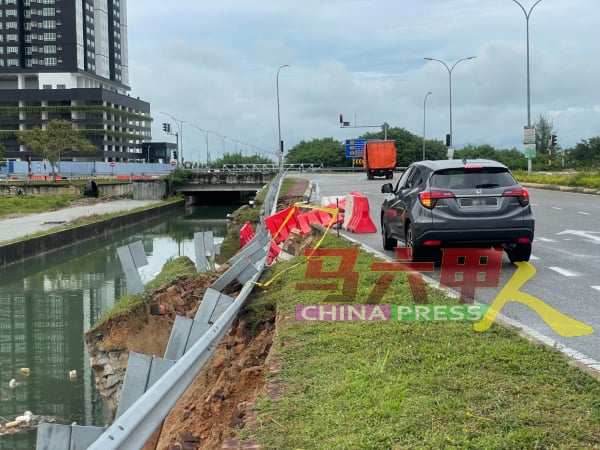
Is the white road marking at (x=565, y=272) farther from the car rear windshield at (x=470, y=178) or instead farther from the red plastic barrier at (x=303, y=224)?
the red plastic barrier at (x=303, y=224)

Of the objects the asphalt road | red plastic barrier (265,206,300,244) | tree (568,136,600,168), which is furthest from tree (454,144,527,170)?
red plastic barrier (265,206,300,244)

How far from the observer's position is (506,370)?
546 cm

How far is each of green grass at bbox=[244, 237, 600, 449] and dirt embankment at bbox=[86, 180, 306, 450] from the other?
44cm

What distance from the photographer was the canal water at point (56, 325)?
1188 cm

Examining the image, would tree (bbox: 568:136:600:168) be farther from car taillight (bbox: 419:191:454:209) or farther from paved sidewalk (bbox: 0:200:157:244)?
car taillight (bbox: 419:191:454:209)

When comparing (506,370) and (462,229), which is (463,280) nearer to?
(462,229)

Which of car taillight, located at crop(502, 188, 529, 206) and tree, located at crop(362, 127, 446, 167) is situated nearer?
car taillight, located at crop(502, 188, 529, 206)

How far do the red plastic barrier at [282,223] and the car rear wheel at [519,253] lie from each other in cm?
647

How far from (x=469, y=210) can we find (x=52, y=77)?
119 meters

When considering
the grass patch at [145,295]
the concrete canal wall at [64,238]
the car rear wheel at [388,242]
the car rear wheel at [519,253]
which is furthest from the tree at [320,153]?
the car rear wheel at [519,253]

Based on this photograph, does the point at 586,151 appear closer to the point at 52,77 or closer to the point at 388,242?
the point at 388,242

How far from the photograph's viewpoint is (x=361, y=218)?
17625 mm

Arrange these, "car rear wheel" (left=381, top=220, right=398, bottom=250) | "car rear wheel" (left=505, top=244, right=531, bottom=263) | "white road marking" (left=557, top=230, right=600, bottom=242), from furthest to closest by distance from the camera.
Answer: "white road marking" (left=557, top=230, right=600, bottom=242)
"car rear wheel" (left=381, top=220, right=398, bottom=250)
"car rear wheel" (left=505, top=244, right=531, bottom=263)

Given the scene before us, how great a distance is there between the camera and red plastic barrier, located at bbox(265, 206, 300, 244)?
17495 mm
